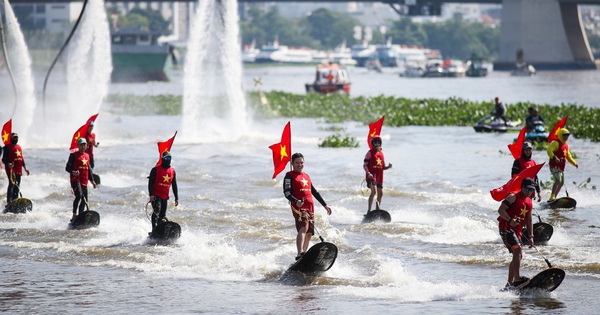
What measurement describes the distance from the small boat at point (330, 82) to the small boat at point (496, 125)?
112 ft

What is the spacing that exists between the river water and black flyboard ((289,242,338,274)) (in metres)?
0.19

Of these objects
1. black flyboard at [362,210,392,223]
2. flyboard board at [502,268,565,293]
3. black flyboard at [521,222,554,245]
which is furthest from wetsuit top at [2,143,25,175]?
flyboard board at [502,268,565,293]

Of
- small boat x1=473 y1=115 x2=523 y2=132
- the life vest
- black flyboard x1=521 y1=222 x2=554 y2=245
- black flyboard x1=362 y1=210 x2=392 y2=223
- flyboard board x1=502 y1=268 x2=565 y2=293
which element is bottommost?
small boat x1=473 y1=115 x2=523 y2=132

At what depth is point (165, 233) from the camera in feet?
64.5

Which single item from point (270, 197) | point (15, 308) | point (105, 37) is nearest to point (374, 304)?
point (15, 308)

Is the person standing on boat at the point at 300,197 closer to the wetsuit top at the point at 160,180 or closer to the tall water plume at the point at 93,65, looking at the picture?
the wetsuit top at the point at 160,180

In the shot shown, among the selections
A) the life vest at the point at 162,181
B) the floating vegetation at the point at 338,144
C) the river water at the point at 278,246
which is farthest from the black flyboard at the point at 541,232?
the floating vegetation at the point at 338,144

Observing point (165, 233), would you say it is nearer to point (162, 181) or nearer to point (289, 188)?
point (162, 181)

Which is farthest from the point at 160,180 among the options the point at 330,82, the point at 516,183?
the point at 330,82

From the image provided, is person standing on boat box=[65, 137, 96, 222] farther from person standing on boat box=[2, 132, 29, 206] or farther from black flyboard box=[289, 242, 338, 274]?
black flyboard box=[289, 242, 338, 274]

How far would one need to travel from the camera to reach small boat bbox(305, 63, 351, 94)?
3137 inches

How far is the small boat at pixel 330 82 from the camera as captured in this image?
7969 centimetres

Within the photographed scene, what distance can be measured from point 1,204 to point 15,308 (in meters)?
11.7

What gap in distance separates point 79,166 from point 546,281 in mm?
10517
